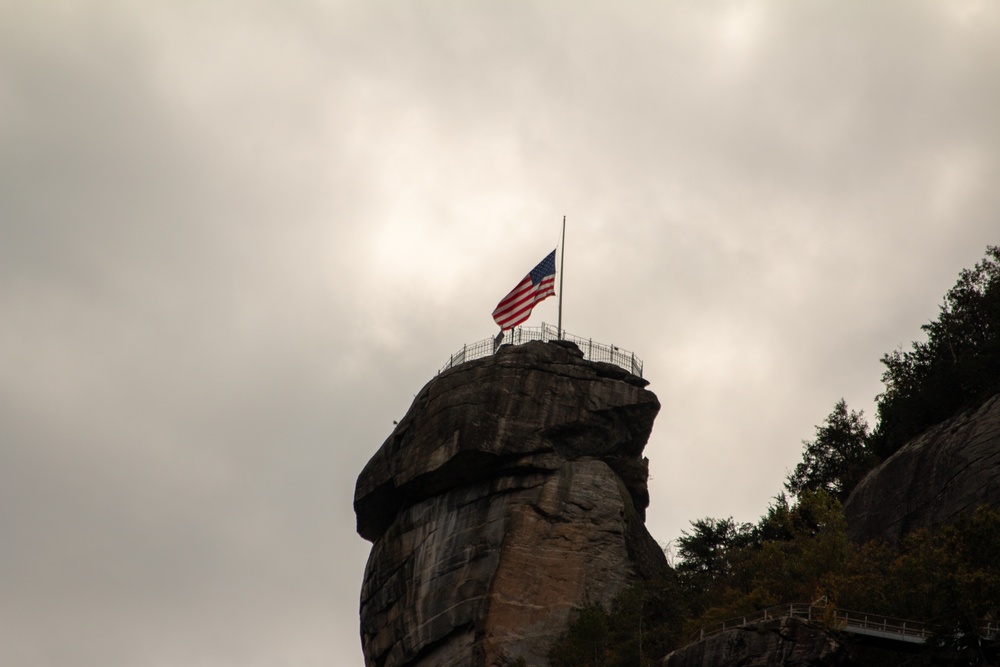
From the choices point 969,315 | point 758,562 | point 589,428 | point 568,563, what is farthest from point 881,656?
point 969,315

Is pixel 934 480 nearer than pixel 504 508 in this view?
Yes

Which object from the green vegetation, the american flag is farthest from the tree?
the american flag

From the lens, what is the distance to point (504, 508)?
68.2m

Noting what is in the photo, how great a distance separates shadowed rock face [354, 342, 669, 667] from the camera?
214 feet

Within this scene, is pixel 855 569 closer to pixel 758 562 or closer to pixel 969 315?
pixel 758 562

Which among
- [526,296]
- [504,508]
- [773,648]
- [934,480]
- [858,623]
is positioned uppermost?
[526,296]

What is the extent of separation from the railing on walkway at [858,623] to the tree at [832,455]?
3157 centimetres

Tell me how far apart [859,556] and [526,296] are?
25021 millimetres

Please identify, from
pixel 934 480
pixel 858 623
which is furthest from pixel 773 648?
pixel 934 480

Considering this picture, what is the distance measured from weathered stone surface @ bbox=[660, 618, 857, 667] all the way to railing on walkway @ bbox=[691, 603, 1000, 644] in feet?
2.32

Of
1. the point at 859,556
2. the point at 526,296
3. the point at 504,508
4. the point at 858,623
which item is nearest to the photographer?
the point at 858,623

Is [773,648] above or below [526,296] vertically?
below

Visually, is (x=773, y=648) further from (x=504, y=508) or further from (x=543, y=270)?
(x=543, y=270)

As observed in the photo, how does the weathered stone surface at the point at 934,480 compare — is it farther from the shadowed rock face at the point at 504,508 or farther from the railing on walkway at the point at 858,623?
the shadowed rock face at the point at 504,508
